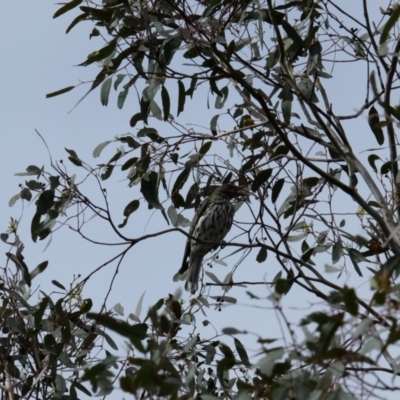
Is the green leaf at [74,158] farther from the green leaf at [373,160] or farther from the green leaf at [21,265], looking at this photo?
the green leaf at [373,160]

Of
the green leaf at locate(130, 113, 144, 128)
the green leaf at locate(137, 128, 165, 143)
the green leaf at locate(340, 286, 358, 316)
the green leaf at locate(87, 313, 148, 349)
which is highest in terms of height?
the green leaf at locate(130, 113, 144, 128)

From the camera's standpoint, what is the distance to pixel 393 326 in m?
2.19

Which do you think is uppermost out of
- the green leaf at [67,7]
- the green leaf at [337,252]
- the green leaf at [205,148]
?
the green leaf at [67,7]

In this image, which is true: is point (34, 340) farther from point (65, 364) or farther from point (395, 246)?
point (395, 246)

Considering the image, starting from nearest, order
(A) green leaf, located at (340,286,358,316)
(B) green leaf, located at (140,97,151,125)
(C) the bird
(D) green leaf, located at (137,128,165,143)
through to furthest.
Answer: (A) green leaf, located at (340,286,358,316) < (D) green leaf, located at (137,128,165,143) < (B) green leaf, located at (140,97,151,125) < (C) the bird

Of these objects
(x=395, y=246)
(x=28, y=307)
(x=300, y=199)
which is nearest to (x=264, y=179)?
(x=300, y=199)

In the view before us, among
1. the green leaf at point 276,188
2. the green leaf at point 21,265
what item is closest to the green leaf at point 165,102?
the green leaf at point 276,188

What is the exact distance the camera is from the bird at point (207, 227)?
5.29 metres

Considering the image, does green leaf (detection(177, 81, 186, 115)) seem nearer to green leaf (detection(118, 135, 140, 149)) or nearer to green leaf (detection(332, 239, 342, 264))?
green leaf (detection(118, 135, 140, 149))

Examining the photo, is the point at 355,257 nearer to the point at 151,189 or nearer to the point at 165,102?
the point at 151,189

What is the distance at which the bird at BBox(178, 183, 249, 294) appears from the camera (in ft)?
17.4

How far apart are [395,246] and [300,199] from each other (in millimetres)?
751

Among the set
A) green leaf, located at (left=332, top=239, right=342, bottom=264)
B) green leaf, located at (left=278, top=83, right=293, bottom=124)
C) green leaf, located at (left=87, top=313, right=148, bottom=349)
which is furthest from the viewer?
green leaf, located at (left=332, top=239, right=342, bottom=264)

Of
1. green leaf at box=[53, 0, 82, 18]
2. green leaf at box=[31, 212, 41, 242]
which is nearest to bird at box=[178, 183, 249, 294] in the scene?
green leaf at box=[31, 212, 41, 242]
